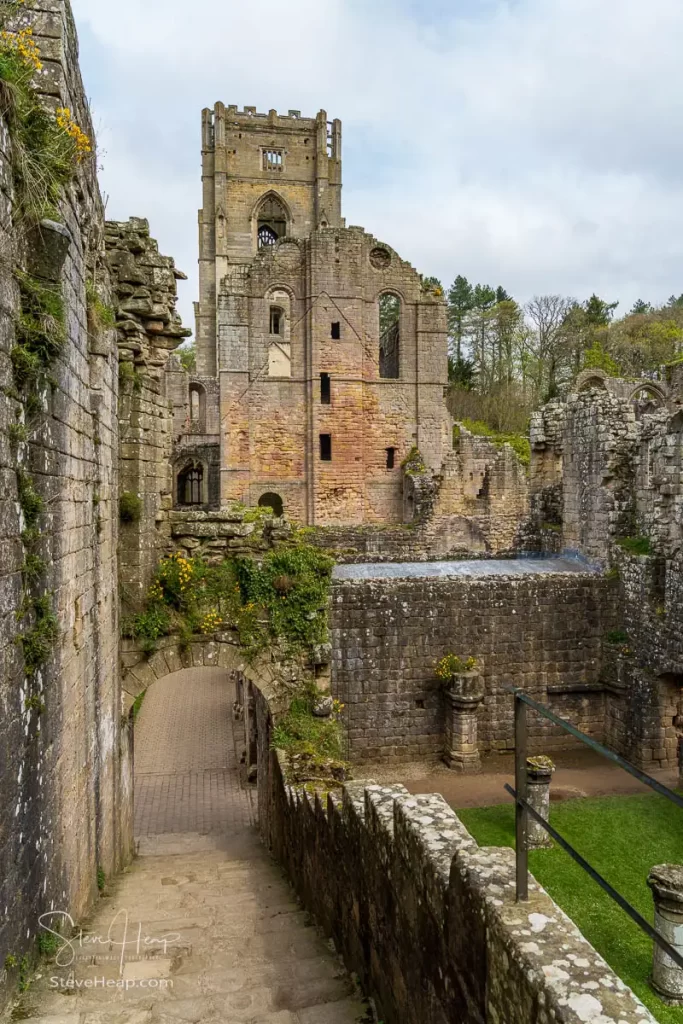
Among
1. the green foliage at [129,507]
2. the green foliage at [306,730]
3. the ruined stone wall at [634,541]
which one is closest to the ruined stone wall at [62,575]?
the green foliage at [129,507]

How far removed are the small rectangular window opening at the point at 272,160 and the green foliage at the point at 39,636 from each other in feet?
122

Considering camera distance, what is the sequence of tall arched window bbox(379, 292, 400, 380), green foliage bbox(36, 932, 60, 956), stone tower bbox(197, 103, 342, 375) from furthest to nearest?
stone tower bbox(197, 103, 342, 375) → tall arched window bbox(379, 292, 400, 380) → green foliage bbox(36, 932, 60, 956)

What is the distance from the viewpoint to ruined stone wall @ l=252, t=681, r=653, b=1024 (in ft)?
6.57

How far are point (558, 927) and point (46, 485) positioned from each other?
140 inches

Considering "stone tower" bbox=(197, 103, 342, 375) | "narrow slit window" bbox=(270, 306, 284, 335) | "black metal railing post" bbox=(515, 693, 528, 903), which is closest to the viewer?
"black metal railing post" bbox=(515, 693, 528, 903)

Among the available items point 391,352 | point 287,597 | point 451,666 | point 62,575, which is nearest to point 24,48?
point 62,575

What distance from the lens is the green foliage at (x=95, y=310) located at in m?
5.92

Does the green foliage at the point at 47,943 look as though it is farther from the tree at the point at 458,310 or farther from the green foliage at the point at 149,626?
the tree at the point at 458,310

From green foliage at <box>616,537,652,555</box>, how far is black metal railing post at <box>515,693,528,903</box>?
962 centimetres

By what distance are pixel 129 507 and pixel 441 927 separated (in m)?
6.07

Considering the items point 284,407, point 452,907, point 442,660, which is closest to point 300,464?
point 284,407

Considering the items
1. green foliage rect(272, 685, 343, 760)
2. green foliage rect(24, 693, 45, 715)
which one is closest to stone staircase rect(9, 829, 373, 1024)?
green foliage rect(24, 693, 45, 715)

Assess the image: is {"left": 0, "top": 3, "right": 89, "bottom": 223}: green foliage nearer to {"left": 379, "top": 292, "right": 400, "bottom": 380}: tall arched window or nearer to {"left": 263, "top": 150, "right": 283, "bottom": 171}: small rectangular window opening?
{"left": 379, "top": 292, "right": 400, "bottom": 380}: tall arched window

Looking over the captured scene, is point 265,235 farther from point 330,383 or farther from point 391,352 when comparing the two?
point 330,383
